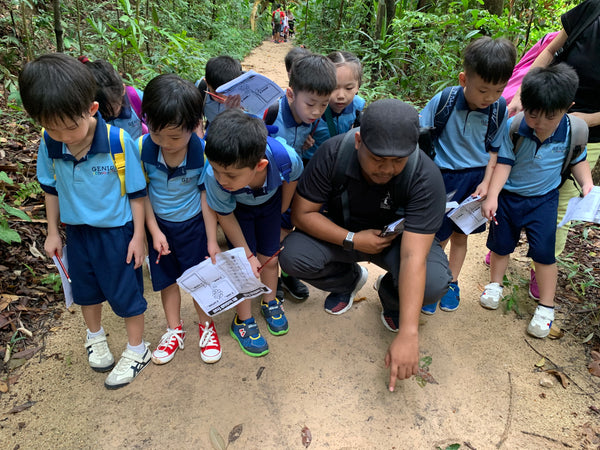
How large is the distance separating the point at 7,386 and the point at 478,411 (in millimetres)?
2469

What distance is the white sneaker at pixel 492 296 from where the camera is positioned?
9.42 feet

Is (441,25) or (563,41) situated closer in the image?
(563,41)

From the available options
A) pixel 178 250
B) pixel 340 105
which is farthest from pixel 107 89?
pixel 340 105

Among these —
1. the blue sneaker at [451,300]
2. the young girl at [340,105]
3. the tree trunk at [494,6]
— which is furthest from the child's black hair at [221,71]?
the tree trunk at [494,6]

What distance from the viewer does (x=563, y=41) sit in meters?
2.81

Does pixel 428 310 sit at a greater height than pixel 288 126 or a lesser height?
lesser

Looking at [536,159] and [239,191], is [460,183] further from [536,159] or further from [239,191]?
[239,191]

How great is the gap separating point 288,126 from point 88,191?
1.24 m

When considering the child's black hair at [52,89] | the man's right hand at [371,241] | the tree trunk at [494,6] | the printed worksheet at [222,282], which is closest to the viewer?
the child's black hair at [52,89]

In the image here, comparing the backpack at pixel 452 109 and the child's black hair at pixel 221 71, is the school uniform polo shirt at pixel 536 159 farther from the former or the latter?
the child's black hair at pixel 221 71

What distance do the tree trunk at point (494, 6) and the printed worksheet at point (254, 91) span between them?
4967 millimetres

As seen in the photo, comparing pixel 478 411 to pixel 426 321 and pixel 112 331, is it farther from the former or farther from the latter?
pixel 112 331

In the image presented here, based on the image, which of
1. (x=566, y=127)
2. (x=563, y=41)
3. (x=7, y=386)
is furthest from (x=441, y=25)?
(x=7, y=386)

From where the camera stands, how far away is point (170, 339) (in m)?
2.40
